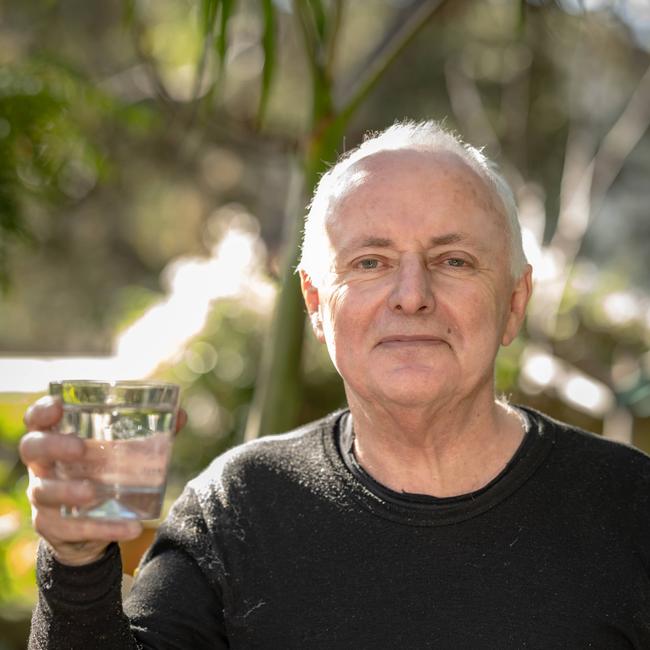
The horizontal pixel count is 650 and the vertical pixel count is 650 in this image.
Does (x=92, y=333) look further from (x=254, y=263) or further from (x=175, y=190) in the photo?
(x=254, y=263)

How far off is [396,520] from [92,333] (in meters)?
11.0

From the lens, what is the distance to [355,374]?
189 centimetres

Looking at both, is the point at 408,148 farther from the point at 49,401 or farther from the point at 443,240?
the point at 49,401

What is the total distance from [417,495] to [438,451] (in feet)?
0.30

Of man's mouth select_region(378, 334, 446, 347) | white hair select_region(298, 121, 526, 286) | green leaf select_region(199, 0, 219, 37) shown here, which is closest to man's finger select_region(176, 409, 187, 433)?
man's mouth select_region(378, 334, 446, 347)

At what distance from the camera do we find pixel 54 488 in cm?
131

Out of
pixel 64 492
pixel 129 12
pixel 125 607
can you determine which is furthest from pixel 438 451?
pixel 129 12

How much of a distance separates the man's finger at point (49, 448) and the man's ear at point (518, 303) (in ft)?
3.24

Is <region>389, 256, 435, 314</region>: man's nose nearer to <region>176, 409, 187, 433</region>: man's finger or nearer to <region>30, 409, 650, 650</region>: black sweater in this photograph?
<region>30, 409, 650, 650</region>: black sweater

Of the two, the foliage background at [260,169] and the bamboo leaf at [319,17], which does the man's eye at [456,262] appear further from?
the bamboo leaf at [319,17]

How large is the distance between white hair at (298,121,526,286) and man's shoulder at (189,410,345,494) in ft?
1.05

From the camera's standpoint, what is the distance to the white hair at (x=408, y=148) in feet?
6.58

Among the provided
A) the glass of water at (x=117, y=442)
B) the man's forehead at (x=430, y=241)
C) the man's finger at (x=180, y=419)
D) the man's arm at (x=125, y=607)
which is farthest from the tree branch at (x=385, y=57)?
the glass of water at (x=117, y=442)

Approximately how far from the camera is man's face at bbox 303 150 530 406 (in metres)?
1.84
